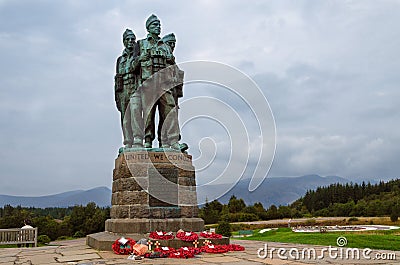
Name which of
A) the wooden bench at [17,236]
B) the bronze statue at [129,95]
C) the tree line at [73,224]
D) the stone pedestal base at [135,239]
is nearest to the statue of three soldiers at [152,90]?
the bronze statue at [129,95]

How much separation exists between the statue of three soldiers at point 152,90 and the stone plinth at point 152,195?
2.04 ft

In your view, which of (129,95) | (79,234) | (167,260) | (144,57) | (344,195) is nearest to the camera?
(167,260)

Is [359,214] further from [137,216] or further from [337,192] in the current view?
[137,216]

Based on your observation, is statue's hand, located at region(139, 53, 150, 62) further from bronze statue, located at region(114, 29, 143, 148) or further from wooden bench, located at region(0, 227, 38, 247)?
wooden bench, located at region(0, 227, 38, 247)

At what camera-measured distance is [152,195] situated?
927 cm

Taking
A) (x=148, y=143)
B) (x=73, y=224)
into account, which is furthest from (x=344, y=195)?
(x=148, y=143)

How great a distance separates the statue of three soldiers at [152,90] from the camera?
33.1 ft

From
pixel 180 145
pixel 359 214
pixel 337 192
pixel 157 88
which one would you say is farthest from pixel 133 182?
pixel 337 192

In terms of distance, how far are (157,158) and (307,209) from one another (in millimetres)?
54606

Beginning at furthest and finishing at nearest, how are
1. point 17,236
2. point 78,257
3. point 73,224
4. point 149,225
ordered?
point 73,224 → point 17,236 → point 149,225 → point 78,257

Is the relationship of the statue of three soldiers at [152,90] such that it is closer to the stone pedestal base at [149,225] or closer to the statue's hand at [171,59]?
the statue's hand at [171,59]

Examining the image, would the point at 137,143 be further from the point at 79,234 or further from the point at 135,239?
the point at 79,234

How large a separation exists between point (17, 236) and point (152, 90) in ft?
23.0

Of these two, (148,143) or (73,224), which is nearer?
(148,143)
